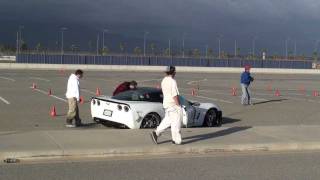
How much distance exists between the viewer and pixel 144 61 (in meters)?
108

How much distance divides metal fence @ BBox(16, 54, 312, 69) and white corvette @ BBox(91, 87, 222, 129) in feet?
266

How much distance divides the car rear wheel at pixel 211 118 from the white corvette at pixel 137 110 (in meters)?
0.25

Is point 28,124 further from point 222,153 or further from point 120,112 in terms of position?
point 222,153

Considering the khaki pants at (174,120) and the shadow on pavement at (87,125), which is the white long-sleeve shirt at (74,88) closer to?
the shadow on pavement at (87,125)

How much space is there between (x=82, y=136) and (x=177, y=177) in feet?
13.7

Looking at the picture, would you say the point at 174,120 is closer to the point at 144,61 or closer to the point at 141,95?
the point at 141,95

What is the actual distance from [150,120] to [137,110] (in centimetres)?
61

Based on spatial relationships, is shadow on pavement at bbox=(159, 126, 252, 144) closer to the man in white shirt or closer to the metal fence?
the man in white shirt

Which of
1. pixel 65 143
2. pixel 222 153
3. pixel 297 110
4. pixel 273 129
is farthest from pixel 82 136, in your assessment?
pixel 297 110

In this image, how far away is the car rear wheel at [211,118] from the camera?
16.0 meters

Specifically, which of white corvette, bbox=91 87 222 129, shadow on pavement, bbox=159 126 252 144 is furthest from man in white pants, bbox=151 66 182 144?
white corvette, bbox=91 87 222 129

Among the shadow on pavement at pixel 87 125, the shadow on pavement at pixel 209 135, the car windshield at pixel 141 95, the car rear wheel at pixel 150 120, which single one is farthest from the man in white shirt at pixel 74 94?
the shadow on pavement at pixel 209 135

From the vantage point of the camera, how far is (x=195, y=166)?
980cm

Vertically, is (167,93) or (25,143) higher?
(167,93)
